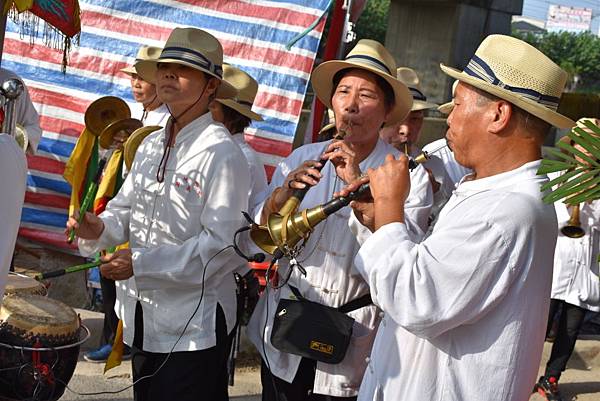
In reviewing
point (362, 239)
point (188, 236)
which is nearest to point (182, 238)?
point (188, 236)

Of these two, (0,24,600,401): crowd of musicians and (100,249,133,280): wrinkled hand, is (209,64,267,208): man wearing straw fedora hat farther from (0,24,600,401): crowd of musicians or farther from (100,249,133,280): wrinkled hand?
(100,249,133,280): wrinkled hand

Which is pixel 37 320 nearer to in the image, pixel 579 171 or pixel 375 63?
pixel 375 63

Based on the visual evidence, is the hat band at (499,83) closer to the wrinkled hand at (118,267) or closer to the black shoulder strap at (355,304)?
the black shoulder strap at (355,304)

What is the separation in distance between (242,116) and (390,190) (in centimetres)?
Answer: 300

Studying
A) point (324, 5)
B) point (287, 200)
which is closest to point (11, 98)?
point (287, 200)

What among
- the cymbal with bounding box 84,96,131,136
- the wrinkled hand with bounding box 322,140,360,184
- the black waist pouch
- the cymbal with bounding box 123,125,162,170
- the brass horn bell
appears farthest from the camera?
the brass horn bell

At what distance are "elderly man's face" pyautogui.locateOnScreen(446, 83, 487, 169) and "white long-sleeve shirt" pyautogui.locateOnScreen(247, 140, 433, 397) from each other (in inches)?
40.5

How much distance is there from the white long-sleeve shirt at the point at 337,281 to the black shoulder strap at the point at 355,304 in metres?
0.01

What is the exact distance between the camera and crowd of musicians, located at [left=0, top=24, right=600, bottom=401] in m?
2.65

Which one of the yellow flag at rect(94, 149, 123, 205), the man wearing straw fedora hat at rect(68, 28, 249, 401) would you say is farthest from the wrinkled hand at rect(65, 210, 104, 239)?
the yellow flag at rect(94, 149, 123, 205)

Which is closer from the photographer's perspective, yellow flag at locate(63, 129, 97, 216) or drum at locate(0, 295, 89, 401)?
drum at locate(0, 295, 89, 401)

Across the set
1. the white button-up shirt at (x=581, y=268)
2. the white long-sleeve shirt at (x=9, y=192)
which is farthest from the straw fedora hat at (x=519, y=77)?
the white button-up shirt at (x=581, y=268)

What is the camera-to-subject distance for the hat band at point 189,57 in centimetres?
414

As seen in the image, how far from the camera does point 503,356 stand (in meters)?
2.66
